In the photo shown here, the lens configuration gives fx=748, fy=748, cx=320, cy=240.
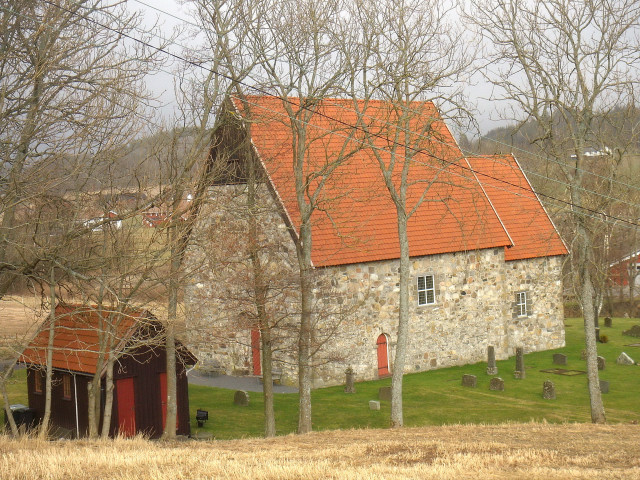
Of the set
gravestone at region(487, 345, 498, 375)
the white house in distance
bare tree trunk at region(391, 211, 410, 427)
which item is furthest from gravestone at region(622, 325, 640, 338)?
bare tree trunk at region(391, 211, 410, 427)

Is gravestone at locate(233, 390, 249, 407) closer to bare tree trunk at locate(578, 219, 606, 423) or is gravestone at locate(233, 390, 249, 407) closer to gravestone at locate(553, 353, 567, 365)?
bare tree trunk at locate(578, 219, 606, 423)

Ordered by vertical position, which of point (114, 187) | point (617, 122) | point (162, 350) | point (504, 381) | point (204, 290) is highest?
point (617, 122)

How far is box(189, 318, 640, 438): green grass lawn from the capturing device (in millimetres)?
20703

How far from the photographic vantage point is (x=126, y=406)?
1897cm

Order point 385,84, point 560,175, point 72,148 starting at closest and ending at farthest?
point 72,148, point 385,84, point 560,175

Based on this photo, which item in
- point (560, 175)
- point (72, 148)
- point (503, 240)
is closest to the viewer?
point (72, 148)

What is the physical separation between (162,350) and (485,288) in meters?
13.9

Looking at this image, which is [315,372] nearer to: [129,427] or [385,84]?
[129,427]

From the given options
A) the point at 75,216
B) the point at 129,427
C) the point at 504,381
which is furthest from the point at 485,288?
the point at 75,216

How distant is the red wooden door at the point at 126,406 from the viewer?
18.8 meters

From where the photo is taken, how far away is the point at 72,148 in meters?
12.5

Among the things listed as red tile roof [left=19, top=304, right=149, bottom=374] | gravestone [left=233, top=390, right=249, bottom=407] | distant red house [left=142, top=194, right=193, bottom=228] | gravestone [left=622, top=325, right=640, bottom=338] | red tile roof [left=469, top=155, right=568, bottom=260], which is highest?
red tile roof [left=469, top=155, right=568, bottom=260]

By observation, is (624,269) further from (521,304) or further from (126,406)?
(126,406)

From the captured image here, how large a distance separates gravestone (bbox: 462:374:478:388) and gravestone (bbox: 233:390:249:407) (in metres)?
7.19
